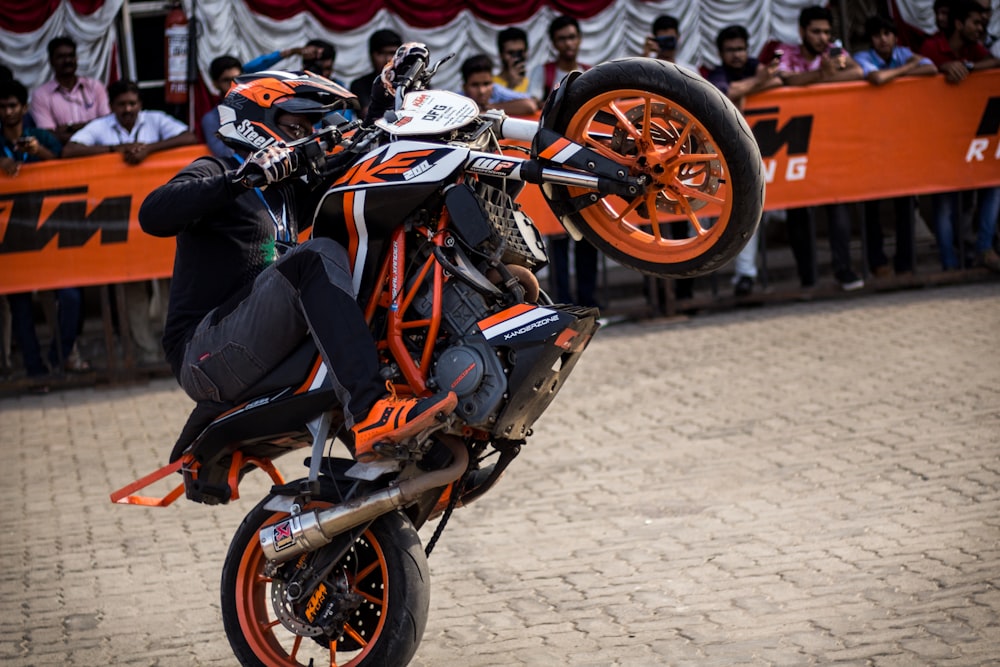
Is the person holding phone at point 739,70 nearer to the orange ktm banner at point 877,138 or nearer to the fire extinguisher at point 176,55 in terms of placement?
the orange ktm banner at point 877,138

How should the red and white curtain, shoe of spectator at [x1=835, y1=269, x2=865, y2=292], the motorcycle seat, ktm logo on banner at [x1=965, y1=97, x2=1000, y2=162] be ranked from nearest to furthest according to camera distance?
the motorcycle seat < ktm logo on banner at [x1=965, y1=97, x2=1000, y2=162] < shoe of spectator at [x1=835, y1=269, x2=865, y2=292] < the red and white curtain

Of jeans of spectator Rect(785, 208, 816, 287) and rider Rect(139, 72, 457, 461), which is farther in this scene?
jeans of spectator Rect(785, 208, 816, 287)

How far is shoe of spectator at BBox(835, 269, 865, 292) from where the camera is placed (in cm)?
1142

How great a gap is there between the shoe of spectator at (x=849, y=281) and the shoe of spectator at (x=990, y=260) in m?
1.13

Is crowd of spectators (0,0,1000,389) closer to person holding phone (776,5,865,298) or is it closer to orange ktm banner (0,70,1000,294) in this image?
person holding phone (776,5,865,298)

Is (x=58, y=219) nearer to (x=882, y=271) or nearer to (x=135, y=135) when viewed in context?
(x=135, y=135)

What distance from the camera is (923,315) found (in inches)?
411

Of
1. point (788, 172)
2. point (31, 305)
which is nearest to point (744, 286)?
point (788, 172)

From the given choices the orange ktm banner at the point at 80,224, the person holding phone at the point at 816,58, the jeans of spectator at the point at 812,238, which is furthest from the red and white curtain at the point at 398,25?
the jeans of spectator at the point at 812,238

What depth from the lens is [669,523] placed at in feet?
21.1

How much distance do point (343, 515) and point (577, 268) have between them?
6.61 metres

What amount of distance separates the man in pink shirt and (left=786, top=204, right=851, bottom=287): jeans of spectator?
20.5 ft

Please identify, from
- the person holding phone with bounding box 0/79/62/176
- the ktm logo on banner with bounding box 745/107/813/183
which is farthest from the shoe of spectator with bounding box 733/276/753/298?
the person holding phone with bounding box 0/79/62/176

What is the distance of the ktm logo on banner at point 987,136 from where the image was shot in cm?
1109
